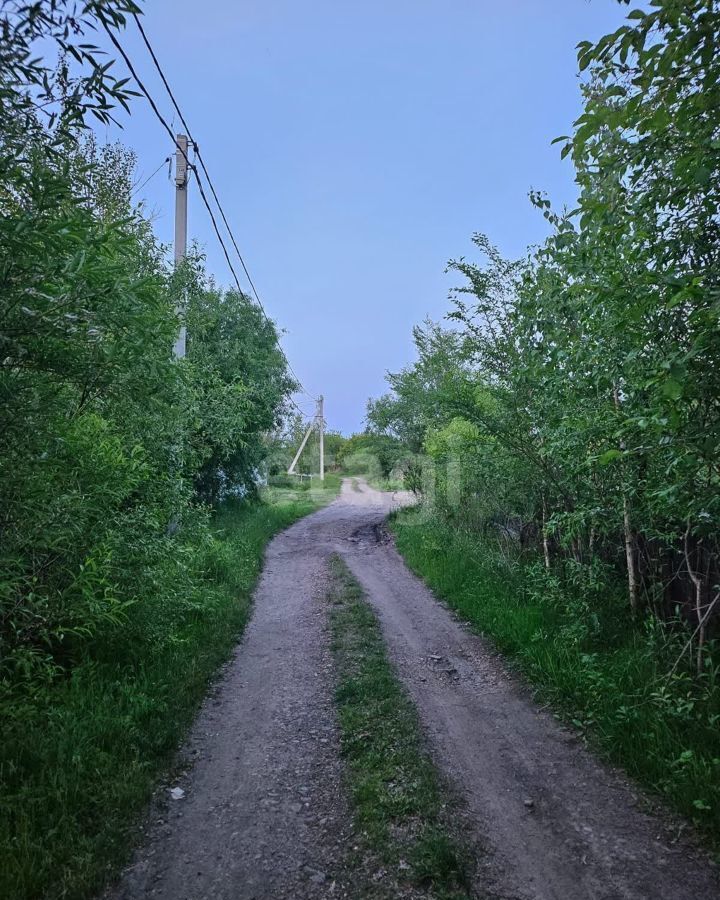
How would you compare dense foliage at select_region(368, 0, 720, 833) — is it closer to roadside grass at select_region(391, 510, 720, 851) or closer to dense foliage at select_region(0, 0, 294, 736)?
roadside grass at select_region(391, 510, 720, 851)

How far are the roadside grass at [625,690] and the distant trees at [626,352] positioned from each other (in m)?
0.45

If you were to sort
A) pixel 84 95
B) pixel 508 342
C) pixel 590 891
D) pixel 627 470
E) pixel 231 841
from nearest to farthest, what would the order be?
pixel 84 95
pixel 590 891
pixel 231 841
pixel 627 470
pixel 508 342

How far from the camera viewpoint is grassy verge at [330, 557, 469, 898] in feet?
9.89

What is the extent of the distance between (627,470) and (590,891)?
3.30m

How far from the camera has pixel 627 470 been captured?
5066mm

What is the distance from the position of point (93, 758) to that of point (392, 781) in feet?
6.86

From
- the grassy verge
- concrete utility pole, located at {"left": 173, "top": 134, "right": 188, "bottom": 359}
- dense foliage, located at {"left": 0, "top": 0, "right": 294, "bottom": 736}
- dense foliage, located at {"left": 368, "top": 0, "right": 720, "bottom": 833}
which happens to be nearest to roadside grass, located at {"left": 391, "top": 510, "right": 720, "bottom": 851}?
dense foliage, located at {"left": 368, "top": 0, "right": 720, "bottom": 833}

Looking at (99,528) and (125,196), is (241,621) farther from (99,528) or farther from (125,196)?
(125,196)

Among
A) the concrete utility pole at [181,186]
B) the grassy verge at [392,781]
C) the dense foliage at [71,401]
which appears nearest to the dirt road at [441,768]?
the grassy verge at [392,781]

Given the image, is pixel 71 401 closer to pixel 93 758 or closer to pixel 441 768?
pixel 93 758

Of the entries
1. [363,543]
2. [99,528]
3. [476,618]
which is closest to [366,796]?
[99,528]

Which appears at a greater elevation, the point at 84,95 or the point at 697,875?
the point at 84,95

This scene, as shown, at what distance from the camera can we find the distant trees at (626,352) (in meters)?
2.37

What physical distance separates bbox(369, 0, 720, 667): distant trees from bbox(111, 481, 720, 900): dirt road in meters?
1.68
